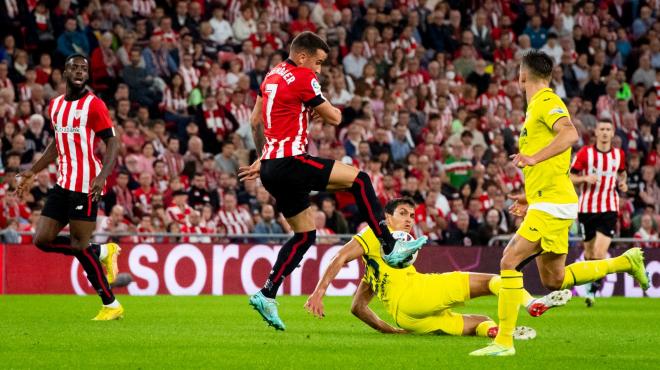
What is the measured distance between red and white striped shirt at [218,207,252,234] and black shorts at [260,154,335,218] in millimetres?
9178

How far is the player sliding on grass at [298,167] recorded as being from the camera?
9.61 metres

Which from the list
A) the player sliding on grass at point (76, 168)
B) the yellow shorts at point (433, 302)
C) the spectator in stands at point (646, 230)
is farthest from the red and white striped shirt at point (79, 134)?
the spectator in stands at point (646, 230)

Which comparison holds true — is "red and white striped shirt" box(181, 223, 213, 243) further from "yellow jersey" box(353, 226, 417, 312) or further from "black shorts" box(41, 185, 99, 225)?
"yellow jersey" box(353, 226, 417, 312)

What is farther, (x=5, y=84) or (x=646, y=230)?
(x=646, y=230)

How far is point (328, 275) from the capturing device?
9547mm

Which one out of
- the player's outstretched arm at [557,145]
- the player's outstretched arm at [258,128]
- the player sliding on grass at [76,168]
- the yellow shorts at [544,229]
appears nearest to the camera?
the player's outstretched arm at [557,145]

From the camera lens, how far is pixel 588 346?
9.11m

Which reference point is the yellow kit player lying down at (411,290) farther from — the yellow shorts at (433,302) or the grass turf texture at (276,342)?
the grass turf texture at (276,342)

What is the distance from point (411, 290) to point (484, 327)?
64 centimetres

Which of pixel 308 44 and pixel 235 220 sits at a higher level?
pixel 308 44

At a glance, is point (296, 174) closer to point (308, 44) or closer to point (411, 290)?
point (308, 44)

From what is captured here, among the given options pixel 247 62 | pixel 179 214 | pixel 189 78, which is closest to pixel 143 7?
pixel 189 78

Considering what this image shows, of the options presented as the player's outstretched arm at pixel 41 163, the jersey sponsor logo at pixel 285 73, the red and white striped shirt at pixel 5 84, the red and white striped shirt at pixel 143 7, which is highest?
the red and white striped shirt at pixel 143 7

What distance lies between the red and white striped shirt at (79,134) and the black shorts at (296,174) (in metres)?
2.00
